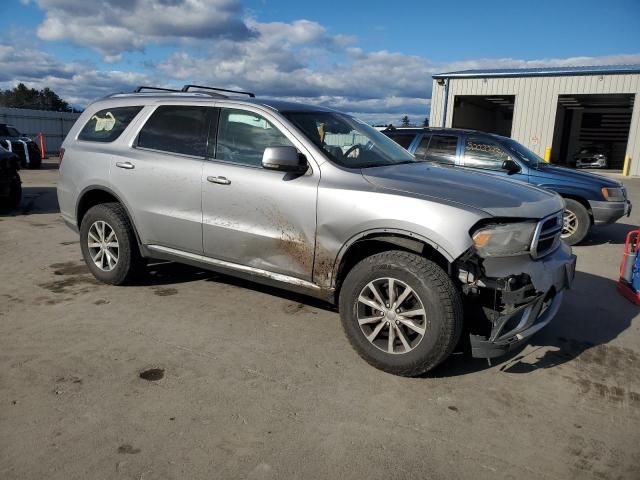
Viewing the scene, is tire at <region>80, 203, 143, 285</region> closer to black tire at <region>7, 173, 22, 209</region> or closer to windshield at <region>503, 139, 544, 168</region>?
black tire at <region>7, 173, 22, 209</region>

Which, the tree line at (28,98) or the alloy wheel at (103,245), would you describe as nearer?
the alloy wheel at (103,245)

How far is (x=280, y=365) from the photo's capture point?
11.7 ft

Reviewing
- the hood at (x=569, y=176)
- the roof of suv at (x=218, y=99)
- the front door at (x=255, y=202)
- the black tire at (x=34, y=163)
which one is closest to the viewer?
the front door at (x=255, y=202)

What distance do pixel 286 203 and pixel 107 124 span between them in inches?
95.9

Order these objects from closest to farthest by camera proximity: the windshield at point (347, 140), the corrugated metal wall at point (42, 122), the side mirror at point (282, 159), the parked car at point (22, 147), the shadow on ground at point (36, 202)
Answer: the side mirror at point (282, 159), the windshield at point (347, 140), the shadow on ground at point (36, 202), the parked car at point (22, 147), the corrugated metal wall at point (42, 122)

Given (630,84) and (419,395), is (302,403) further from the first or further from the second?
(630,84)

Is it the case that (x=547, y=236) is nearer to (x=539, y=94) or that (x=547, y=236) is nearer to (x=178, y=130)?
(x=178, y=130)

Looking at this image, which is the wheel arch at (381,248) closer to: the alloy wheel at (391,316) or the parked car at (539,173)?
the alloy wheel at (391,316)

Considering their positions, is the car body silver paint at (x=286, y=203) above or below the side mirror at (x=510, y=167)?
below

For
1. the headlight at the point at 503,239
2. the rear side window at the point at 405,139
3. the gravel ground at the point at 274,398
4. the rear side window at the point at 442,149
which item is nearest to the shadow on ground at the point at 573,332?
the gravel ground at the point at 274,398

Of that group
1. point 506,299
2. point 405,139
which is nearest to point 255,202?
point 506,299

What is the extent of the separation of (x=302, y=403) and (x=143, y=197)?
2.58 meters

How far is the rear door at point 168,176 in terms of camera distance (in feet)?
14.4

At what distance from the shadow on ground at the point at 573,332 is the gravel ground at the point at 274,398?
21 mm
